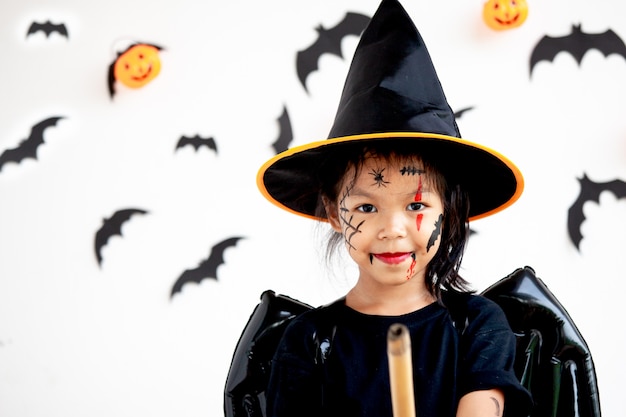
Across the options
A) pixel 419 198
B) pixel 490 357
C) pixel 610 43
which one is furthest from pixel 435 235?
pixel 610 43

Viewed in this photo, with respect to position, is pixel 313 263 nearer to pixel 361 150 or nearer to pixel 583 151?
pixel 583 151

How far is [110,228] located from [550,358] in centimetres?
137

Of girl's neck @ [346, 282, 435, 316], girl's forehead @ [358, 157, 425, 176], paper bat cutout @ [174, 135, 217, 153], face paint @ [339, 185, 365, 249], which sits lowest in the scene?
girl's neck @ [346, 282, 435, 316]

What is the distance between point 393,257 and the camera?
919 mm

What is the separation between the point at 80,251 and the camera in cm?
208

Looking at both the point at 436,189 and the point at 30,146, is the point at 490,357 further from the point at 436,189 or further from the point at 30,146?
the point at 30,146

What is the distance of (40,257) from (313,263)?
71 cm

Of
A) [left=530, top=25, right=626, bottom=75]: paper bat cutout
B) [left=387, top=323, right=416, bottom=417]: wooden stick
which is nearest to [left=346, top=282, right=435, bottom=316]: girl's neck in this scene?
[left=387, top=323, right=416, bottom=417]: wooden stick

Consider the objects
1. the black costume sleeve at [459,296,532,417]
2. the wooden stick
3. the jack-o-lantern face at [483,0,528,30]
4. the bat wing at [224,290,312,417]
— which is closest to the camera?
the wooden stick

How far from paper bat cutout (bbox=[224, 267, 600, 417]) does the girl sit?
30 mm

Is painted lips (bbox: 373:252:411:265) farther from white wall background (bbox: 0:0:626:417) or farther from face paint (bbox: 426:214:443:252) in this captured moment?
white wall background (bbox: 0:0:626:417)

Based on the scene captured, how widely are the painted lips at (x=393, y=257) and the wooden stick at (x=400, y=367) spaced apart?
309mm

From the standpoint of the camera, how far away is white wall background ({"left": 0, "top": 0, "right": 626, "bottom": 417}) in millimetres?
2068

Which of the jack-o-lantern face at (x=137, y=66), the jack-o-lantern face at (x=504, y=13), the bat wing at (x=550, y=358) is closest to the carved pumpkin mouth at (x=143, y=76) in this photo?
the jack-o-lantern face at (x=137, y=66)
